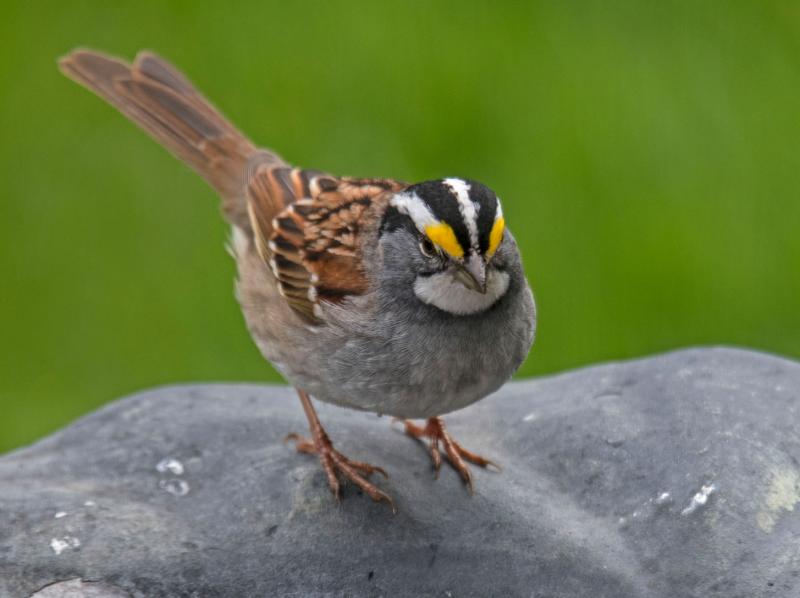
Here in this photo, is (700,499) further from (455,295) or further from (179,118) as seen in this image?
(179,118)

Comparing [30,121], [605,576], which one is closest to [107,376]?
[30,121]

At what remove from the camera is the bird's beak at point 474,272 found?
139 inches

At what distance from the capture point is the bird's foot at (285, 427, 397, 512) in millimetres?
3984

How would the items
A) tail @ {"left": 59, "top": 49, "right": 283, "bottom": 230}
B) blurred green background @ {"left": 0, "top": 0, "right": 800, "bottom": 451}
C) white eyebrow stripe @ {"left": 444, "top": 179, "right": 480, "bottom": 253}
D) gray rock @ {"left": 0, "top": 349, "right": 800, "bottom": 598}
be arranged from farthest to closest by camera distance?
blurred green background @ {"left": 0, "top": 0, "right": 800, "bottom": 451}
tail @ {"left": 59, "top": 49, "right": 283, "bottom": 230}
gray rock @ {"left": 0, "top": 349, "right": 800, "bottom": 598}
white eyebrow stripe @ {"left": 444, "top": 179, "right": 480, "bottom": 253}

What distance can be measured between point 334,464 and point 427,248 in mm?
740

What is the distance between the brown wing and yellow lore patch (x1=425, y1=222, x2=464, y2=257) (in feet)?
1.33

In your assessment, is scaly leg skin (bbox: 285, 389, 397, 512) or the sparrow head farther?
scaly leg skin (bbox: 285, 389, 397, 512)

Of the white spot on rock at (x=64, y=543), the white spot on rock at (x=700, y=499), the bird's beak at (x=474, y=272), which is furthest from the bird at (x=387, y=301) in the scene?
the white spot on rock at (x=64, y=543)

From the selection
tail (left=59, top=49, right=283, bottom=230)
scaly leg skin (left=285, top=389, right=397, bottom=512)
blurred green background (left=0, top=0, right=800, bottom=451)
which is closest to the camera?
scaly leg skin (left=285, top=389, right=397, bottom=512)

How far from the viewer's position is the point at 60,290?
257 inches

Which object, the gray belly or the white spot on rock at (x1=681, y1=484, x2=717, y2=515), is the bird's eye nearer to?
the gray belly

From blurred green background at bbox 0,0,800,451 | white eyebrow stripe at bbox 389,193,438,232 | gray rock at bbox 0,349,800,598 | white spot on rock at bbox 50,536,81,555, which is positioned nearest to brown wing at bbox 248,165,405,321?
white eyebrow stripe at bbox 389,193,438,232

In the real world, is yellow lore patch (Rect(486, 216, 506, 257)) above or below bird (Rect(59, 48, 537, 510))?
above

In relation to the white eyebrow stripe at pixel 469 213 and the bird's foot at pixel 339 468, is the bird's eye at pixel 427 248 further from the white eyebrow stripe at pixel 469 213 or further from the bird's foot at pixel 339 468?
the bird's foot at pixel 339 468
